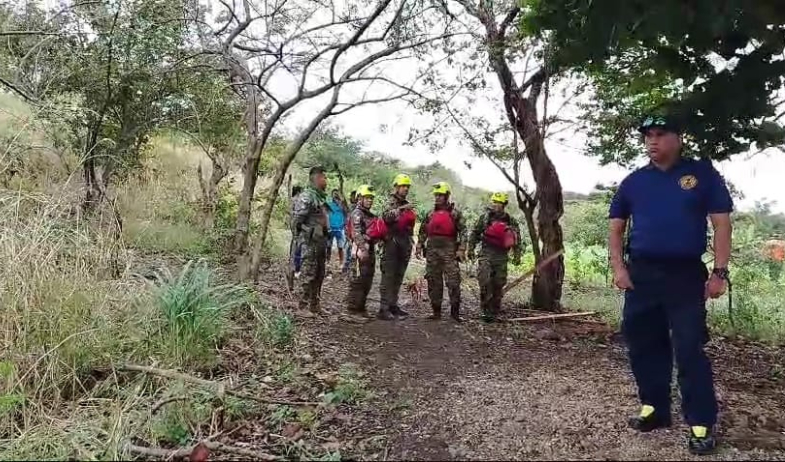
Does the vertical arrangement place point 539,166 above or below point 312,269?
above

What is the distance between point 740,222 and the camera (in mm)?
12875

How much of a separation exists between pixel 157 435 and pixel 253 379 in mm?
1200

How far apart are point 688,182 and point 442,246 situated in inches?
196

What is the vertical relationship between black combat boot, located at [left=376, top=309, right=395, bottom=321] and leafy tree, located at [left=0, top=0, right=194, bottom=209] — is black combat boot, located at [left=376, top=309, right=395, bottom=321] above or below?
below

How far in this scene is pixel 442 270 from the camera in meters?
8.64

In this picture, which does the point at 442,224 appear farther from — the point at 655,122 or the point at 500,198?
the point at 655,122

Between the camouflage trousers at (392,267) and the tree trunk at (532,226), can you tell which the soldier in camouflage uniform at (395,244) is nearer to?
the camouflage trousers at (392,267)

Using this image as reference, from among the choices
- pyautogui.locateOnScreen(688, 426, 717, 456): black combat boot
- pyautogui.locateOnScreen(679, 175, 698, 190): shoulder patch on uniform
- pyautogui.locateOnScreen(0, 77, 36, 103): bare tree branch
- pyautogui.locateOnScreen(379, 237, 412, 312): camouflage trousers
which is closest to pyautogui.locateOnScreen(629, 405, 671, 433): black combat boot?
pyautogui.locateOnScreen(688, 426, 717, 456): black combat boot

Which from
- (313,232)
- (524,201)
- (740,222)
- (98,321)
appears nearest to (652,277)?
(98,321)

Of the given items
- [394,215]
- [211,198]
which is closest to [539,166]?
[394,215]

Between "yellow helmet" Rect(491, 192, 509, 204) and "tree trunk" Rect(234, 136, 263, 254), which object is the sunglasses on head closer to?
"yellow helmet" Rect(491, 192, 509, 204)

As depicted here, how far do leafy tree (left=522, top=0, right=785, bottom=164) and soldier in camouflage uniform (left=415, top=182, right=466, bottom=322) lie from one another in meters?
2.66

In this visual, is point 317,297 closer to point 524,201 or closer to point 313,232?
point 313,232

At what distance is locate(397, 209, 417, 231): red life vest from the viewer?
8.53m
